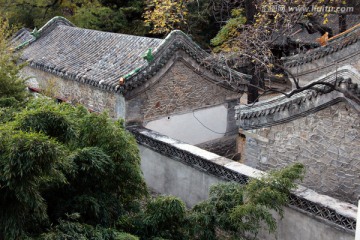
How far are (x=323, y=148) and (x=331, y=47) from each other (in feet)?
30.4

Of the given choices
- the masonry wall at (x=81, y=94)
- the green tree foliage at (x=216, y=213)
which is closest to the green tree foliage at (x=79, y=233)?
the green tree foliage at (x=216, y=213)

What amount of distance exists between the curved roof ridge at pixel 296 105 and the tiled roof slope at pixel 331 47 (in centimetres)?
827

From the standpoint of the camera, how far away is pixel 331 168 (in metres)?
8.39

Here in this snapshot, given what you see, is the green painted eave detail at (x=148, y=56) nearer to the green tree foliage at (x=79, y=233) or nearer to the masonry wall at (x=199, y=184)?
the masonry wall at (x=199, y=184)

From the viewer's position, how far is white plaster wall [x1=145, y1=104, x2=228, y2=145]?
40.5 ft

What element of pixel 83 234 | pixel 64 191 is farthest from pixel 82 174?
pixel 83 234

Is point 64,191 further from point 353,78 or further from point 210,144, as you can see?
point 210,144

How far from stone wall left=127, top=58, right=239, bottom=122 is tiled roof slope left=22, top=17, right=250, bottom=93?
41 cm

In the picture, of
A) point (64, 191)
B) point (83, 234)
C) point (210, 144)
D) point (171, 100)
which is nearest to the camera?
point (83, 234)

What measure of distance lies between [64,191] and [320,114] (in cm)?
509

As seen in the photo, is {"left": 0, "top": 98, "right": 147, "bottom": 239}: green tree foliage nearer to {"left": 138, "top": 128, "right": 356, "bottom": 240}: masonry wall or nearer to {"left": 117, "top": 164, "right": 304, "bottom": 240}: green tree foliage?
{"left": 117, "top": 164, "right": 304, "bottom": 240}: green tree foliage

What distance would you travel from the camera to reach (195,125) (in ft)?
42.4

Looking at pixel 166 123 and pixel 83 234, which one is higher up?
pixel 83 234

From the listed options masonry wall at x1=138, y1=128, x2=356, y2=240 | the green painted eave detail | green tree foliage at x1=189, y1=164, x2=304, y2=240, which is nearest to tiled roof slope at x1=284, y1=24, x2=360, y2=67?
the green painted eave detail
